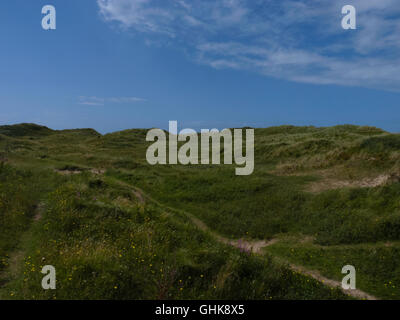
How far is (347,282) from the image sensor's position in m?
10.1

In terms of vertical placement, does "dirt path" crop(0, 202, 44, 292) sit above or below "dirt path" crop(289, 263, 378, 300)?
above

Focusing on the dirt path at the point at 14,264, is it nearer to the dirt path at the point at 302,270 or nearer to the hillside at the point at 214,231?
the hillside at the point at 214,231

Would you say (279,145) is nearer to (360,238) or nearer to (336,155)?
(336,155)

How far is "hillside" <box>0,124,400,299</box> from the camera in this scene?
7117mm

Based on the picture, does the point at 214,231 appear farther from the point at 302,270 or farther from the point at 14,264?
the point at 14,264

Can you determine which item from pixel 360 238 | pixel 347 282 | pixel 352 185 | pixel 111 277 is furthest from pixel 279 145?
pixel 111 277

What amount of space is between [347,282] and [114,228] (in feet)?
32.1

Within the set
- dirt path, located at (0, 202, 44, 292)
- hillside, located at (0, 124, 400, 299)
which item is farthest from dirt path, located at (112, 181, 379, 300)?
dirt path, located at (0, 202, 44, 292)

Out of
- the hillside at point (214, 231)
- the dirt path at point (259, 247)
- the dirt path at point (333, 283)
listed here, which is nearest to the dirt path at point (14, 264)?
the hillside at point (214, 231)

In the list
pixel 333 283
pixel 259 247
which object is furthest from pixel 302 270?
pixel 259 247

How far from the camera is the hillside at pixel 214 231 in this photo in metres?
7.12

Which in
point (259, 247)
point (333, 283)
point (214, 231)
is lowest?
point (333, 283)

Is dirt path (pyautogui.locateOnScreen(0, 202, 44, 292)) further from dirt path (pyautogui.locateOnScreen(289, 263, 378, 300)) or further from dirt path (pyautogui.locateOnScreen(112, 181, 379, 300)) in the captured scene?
dirt path (pyautogui.locateOnScreen(289, 263, 378, 300))

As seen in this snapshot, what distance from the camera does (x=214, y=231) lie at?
52.7 ft
